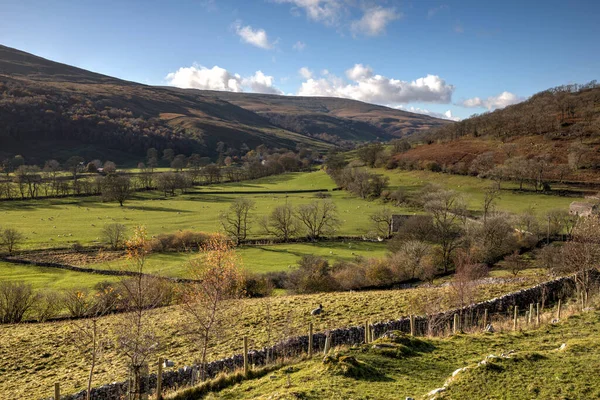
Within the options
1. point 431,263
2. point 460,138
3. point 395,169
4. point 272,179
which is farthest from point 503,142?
point 431,263

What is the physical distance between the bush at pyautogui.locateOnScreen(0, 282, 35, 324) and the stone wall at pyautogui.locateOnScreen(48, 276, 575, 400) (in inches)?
1156

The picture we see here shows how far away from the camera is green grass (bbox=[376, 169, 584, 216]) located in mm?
87625

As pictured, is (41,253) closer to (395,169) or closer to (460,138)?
(395,169)

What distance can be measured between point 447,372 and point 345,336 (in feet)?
27.1

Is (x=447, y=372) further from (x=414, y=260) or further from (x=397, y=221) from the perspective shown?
(x=397, y=221)

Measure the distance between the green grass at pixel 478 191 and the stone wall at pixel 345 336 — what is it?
185ft

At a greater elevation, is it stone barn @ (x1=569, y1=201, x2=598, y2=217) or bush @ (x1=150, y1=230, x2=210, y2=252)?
stone barn @ (x1=569, y1=201, x2=598, y2=217)

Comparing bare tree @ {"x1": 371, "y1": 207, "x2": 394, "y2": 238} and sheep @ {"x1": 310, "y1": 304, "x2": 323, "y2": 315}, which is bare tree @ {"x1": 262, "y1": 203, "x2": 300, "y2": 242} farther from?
sheep @ {"x1": 310, "y1": 304, "x2": 323, "y2": 315}

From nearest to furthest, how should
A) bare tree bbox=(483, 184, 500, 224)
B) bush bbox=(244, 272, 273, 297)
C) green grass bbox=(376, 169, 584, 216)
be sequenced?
bush bbox=(244, 272, 273, 297)
bare tree bbox=(483, 184, 500, 224)
green grass bbox=(376, 169, 584, 216)

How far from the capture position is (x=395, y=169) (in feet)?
482

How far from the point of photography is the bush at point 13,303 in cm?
3772

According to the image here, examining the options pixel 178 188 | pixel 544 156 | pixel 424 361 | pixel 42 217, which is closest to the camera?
pixel 424 361

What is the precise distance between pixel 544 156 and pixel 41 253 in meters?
130

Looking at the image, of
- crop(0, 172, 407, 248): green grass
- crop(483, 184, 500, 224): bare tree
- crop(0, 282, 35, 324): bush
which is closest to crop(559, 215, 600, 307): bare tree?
crop(0, 282, 35, 324): bush
